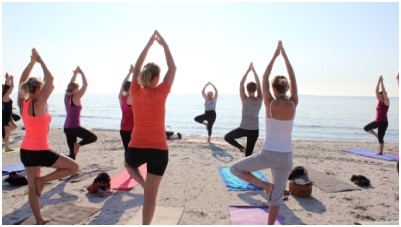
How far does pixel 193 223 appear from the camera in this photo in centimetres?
452

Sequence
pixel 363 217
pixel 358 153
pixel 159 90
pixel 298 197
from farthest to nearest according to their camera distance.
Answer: pixel 358 153 < pixel 298 197 < pixel 363 217 < pixel 159 90

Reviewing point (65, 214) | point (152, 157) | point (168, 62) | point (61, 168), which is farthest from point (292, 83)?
point (65, 214)

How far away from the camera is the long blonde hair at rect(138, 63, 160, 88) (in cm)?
353

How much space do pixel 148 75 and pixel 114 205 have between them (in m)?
2.62

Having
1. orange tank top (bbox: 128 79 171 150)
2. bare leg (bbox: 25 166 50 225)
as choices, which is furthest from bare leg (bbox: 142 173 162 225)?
bare leg (bbox: 25 166 50 225)

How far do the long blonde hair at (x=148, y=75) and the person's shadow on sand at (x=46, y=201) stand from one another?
2.66 metres

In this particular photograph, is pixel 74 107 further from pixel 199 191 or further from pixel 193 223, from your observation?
pixel 193 223

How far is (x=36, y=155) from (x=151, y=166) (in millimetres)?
1555

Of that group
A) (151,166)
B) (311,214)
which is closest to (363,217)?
(311,214)

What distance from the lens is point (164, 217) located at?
15.3 ft

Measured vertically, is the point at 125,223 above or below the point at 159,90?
below

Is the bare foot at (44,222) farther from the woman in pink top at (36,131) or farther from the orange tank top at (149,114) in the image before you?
the orange tank top at (149,114)

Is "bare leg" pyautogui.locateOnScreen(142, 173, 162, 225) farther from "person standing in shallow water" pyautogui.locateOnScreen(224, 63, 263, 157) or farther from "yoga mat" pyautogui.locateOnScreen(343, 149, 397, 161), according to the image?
"yoga mat" pyautogui.locateOnScreen(343, 149, 397, 161)

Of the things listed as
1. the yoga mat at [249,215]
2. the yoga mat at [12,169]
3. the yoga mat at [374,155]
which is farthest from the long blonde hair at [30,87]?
the yoga mat at [374,155]
